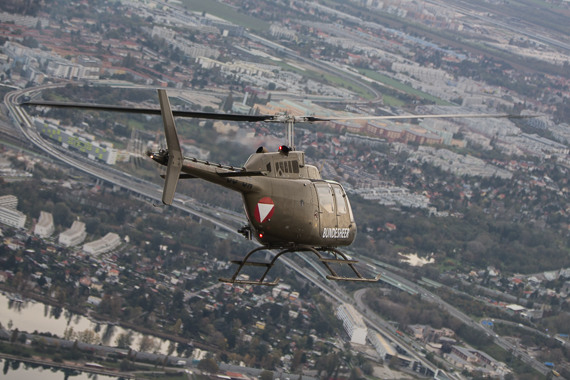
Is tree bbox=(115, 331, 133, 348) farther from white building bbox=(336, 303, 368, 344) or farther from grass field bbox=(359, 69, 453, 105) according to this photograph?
grass field bbox=(359, 69, 453, 105)

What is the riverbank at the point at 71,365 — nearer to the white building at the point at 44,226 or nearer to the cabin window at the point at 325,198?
the white building at the point at 44,226

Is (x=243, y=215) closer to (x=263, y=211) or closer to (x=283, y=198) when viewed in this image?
(x=283, y=198)

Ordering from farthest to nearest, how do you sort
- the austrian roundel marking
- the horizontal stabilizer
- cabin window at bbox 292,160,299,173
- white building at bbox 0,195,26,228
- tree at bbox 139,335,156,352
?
1. white building at bbox 0,195,26,228
2. tree at bbox 139,335,156,352
3. cabin window at bbox 292,160,299,173
4. the austrian roundel marking
5. the horizontal stabilizer

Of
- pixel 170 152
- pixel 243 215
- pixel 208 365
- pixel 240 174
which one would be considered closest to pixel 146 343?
pixel 208 365

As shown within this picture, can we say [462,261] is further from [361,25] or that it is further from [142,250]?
[361,25]

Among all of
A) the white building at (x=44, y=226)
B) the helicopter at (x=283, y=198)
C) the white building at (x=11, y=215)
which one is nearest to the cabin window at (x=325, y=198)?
the helicopter at (x=283, y=198)

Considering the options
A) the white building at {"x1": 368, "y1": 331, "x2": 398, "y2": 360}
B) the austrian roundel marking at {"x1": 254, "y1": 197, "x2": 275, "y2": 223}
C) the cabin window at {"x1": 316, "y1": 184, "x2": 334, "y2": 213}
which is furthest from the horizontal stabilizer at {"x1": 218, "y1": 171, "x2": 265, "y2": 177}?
the white building at {"x1": 368, "y1": 331, "x2": 398, "y2": 360}
